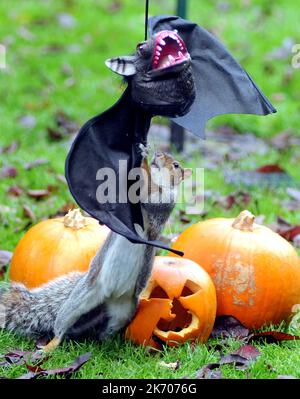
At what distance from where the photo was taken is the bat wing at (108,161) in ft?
9.63

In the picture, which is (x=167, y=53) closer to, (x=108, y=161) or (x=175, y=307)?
(x=108, y=161)

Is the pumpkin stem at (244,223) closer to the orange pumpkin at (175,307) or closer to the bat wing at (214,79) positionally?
the orange pumpkin at (175,307)

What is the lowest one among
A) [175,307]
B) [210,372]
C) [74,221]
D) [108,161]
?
[210,372]

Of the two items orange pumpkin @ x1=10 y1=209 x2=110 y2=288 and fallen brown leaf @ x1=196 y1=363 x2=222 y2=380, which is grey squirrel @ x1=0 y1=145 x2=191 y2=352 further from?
fallen brown leaf @ x1=196 y1=363 x2=222 y2=380

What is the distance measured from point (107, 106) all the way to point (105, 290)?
440cm

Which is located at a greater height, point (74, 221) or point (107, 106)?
point (107, 106)

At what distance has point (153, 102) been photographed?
2.89 metres

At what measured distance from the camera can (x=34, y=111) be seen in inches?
290

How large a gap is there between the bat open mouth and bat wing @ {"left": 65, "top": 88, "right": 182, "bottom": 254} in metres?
0.19

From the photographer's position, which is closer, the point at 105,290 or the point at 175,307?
the point at 105,290

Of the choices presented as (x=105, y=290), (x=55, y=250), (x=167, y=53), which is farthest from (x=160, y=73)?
(x=55, y=250)

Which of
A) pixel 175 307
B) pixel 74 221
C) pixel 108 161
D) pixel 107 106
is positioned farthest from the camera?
pixel 107 106

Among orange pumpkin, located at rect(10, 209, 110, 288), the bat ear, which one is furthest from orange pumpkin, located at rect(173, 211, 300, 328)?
the bat ear

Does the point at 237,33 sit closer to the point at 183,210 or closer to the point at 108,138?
the point at 183,210
